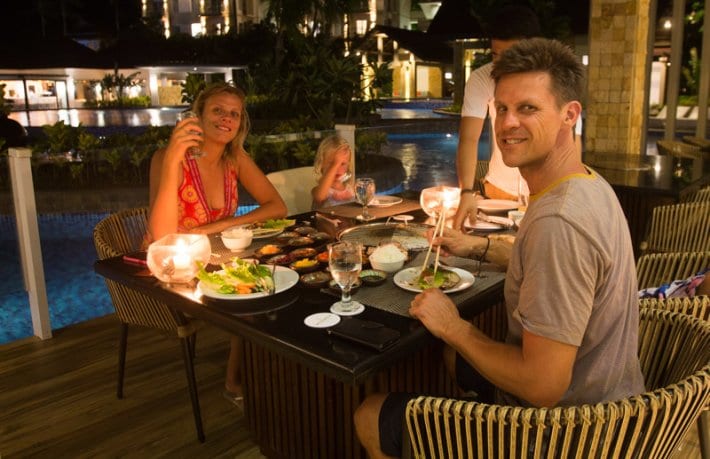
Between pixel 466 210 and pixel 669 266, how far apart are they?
35.4 inches

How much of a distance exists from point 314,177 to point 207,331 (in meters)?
1.19

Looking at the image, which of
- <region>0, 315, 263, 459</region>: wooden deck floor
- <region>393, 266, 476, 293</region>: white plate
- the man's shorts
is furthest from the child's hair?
the man's shorts

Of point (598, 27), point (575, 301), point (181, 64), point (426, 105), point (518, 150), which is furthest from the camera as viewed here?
point (426, 105)

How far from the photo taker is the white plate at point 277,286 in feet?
5.72

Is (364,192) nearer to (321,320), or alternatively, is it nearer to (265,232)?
(265,232)

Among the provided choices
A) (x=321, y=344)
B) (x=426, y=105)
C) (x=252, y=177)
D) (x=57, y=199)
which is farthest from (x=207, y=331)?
(x=426, y=105)

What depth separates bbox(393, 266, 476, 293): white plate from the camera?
1.78 meters

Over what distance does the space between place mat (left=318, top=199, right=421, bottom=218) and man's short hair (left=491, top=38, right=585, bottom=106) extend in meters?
1.50

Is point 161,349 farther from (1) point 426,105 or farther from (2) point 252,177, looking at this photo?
(1) point 426,105

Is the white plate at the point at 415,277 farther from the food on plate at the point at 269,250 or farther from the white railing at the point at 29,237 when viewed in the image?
the white railing at the point at 29,237

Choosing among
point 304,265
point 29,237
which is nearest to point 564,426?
point 304,265

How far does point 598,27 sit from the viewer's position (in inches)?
249

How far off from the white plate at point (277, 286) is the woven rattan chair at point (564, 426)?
691 millimetres

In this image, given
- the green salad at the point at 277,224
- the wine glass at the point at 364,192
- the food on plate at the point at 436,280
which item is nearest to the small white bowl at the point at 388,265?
the food on plate at the point at 436,280
